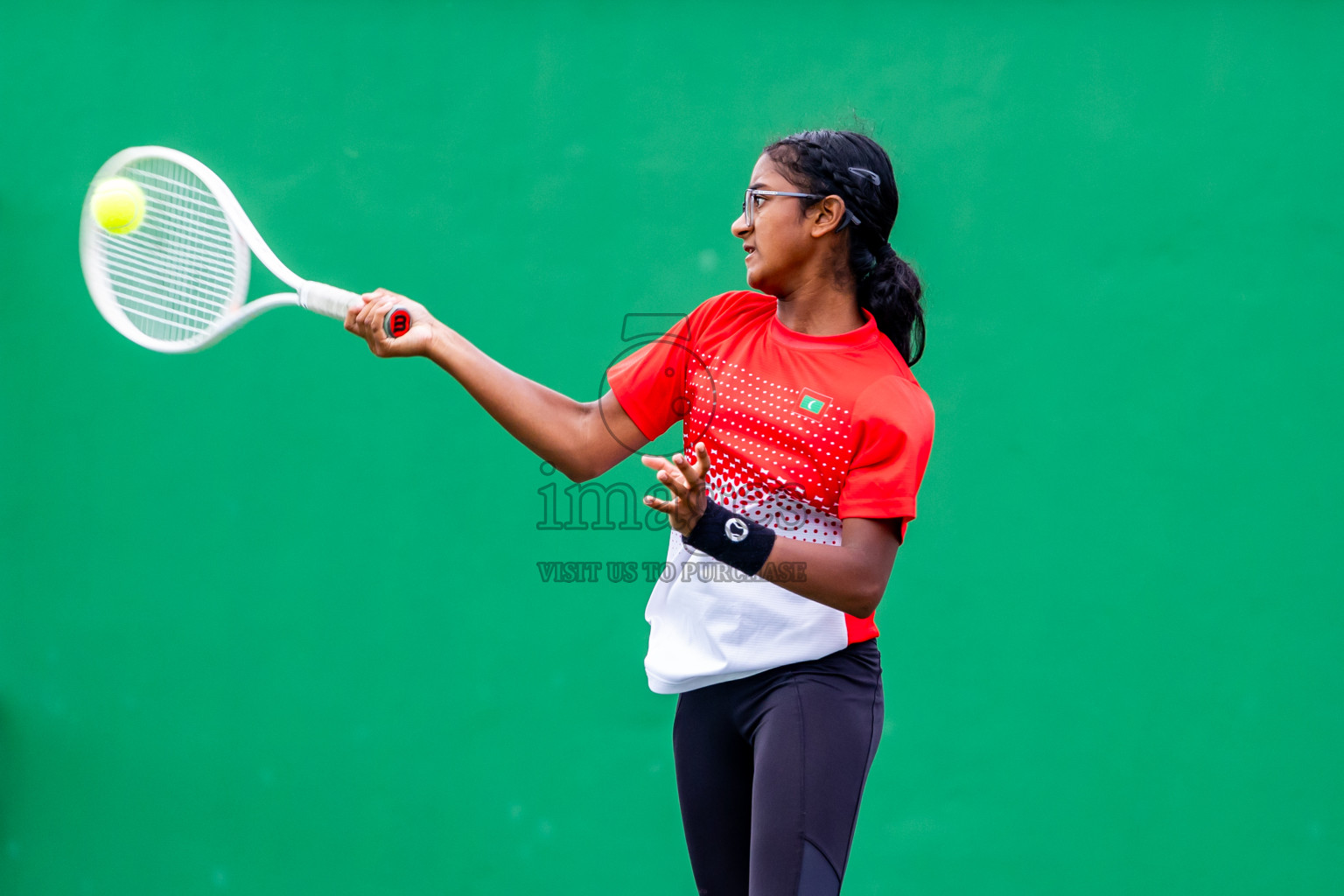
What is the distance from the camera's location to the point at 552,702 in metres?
3.11

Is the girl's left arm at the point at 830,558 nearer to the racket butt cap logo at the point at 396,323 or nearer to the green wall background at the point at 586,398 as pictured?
the racket butt cap logo at the point at 396,323

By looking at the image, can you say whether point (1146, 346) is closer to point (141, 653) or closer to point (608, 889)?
point (608, 889)

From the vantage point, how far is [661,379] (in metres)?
2.01

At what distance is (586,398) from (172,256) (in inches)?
46.6

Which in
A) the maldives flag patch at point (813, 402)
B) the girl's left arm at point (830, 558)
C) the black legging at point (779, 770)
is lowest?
the black legging at point (779, 770)

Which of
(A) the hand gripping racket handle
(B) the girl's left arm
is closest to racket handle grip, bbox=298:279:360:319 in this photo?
(A) the hand gripping racket handle

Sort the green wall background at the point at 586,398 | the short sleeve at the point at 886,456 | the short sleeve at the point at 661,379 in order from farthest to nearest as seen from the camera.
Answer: the green wall background at the point at 586,398, the short sleeve at the point at 661,379, the short sleeve at the point at 886,456

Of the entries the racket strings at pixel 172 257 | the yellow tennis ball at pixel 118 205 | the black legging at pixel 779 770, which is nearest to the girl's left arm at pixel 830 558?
the black legging at pixel 779 770

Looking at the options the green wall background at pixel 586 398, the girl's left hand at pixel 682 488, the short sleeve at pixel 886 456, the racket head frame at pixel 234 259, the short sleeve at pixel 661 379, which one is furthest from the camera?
the green wall background at pixel 586 398

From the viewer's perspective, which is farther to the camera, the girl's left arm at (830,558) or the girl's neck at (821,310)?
the girl's neck at (821,310)

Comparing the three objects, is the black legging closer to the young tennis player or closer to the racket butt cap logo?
the young tennis player

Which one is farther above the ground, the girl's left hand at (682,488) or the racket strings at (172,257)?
the racket strings at (172,257)

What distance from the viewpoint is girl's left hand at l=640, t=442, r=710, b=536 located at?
5.05 ft

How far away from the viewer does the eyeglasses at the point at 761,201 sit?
73.0 inches
